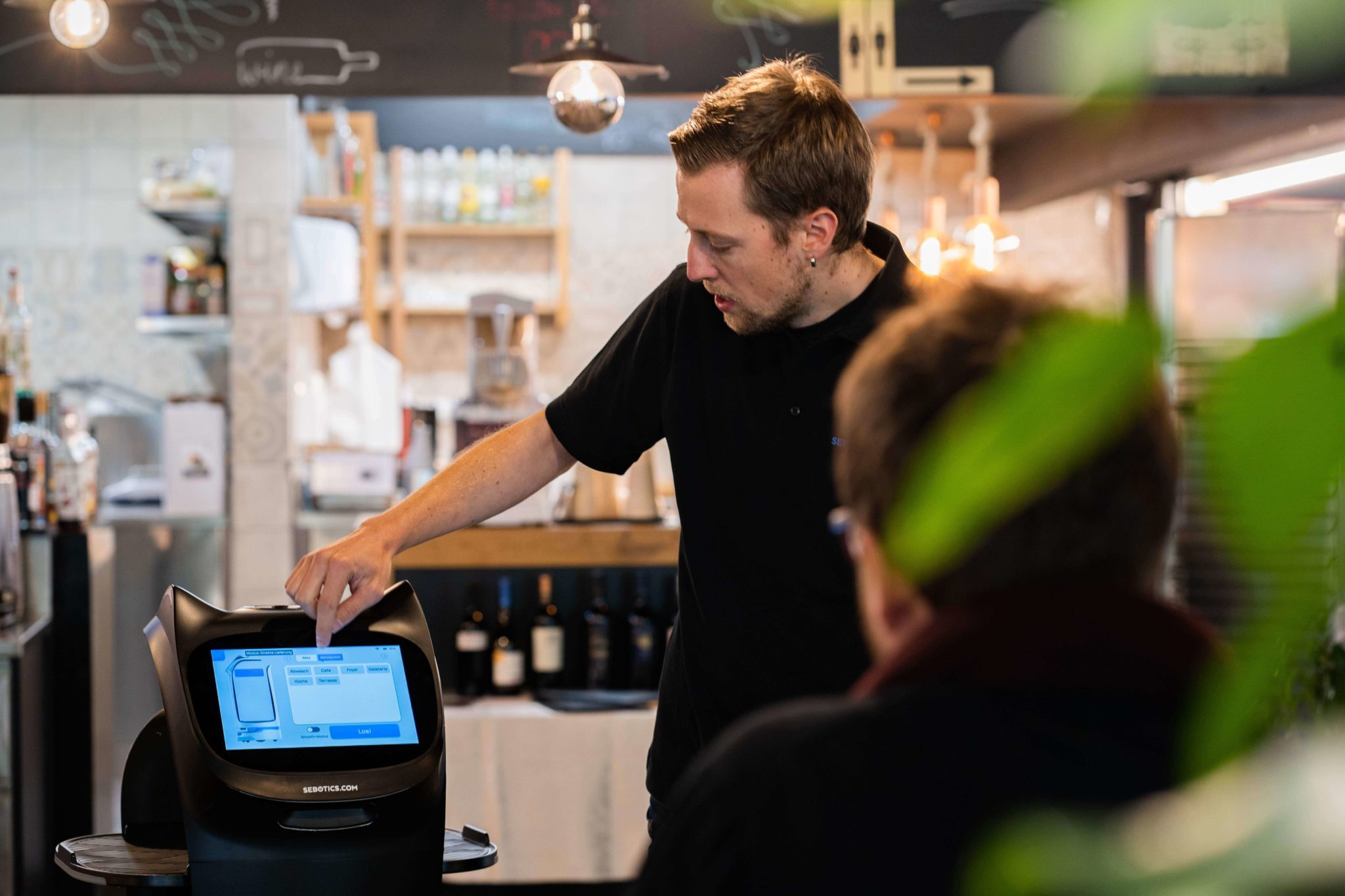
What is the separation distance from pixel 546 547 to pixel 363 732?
7.10 feet

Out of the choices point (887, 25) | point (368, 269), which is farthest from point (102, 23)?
point (368, 269)

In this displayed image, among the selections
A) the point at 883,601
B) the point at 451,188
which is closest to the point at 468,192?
the point at 451,188

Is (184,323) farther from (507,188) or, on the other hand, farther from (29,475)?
(507,188)

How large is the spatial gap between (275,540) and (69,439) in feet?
5.45

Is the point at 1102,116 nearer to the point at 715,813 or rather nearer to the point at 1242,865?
the point at 1242,865

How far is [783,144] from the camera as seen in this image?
172cm

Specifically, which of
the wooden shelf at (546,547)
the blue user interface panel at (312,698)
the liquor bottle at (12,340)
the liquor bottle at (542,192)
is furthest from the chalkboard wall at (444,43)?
the liquor bottle at (542,192)

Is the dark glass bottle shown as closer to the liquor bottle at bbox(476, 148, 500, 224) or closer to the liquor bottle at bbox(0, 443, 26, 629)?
the liquor bottle at bbox(0, 443, 26, 629)

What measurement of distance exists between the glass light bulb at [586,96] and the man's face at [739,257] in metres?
1.06

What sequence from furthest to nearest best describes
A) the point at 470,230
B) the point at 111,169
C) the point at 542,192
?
the point at 542,192 → the point at 470,230 → the point at 111,169

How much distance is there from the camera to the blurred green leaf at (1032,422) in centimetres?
22

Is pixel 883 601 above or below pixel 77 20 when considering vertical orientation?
below

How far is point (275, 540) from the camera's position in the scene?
543 centimetres

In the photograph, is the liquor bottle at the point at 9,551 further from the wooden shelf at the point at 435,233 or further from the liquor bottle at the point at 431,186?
the liquor bottle at the point at 431,186
